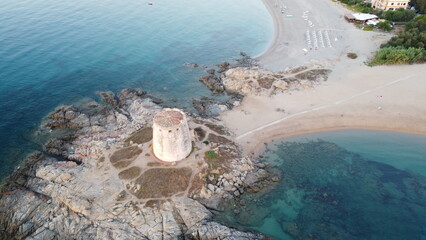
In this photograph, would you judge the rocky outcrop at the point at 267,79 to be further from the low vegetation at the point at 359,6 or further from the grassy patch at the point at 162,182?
the low vegetation at the point at 359,6

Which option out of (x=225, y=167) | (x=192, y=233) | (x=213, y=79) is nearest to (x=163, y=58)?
(x=213, y=79)

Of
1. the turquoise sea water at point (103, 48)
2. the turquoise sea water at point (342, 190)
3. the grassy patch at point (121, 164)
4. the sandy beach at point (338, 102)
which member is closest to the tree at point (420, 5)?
the sandy beach at point (338, 102)

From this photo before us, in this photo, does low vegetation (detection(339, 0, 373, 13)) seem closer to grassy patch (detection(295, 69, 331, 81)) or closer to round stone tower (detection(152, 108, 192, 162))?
grassy patch (detection(295, 69, 331, 81))

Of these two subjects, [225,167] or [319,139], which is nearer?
[225,167]

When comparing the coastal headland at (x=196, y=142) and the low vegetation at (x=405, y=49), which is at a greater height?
the low vegetation at (x=405, y=49)

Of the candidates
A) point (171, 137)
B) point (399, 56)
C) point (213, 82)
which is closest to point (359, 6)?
point (399, 56)

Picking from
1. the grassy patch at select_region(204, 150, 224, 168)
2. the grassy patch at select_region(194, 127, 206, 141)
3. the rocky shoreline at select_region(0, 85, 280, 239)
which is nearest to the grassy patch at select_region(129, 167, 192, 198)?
the rocky shoreline at select_region(0, 85, 280, 239)

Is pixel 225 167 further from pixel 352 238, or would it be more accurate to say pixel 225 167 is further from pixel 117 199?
pixel 352 238
